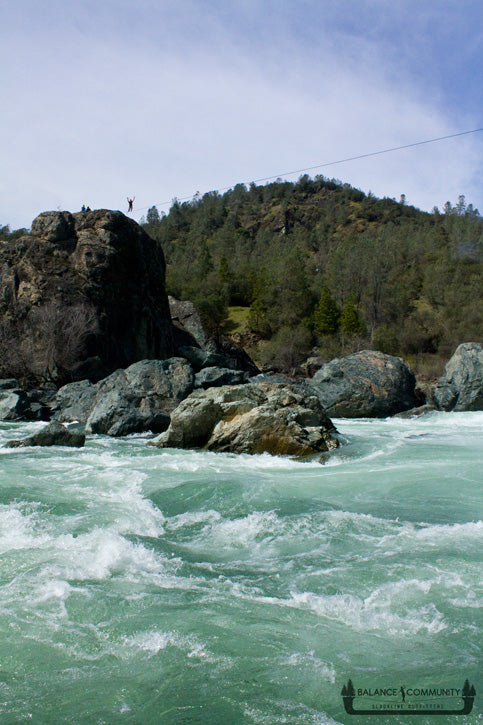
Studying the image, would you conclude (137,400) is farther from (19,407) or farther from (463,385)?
(463,385)

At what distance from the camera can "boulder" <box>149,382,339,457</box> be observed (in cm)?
1367

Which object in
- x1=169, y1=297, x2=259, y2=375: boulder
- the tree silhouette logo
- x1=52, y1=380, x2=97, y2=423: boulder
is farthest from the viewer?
x1=169, y1=297, x2=259, y2=375: boulder

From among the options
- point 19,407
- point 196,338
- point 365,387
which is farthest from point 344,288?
point 19,407

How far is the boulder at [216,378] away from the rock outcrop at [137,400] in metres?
1.45

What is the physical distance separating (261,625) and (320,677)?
90cm

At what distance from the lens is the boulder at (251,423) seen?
44.9 ft

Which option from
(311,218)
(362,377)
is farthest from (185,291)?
(311,218)

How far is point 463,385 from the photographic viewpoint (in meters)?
26.1

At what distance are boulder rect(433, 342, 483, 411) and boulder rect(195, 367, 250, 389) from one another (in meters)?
11.0

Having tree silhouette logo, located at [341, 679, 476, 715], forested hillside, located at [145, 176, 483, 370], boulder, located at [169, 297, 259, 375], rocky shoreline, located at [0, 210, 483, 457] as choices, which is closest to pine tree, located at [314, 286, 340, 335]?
forested hillside, located at [145, 176, 483, 370]

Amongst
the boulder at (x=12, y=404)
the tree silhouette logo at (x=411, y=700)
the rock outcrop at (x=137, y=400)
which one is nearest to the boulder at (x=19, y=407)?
the boulder at (x=12, y=404)

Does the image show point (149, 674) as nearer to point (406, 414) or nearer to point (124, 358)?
point (406, 414)

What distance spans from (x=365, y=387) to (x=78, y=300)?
19991mm

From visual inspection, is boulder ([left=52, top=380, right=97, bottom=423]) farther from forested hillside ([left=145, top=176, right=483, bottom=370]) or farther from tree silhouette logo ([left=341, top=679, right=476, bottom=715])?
forested hillside ([left=145, top=176, right=483, bottom=370])
